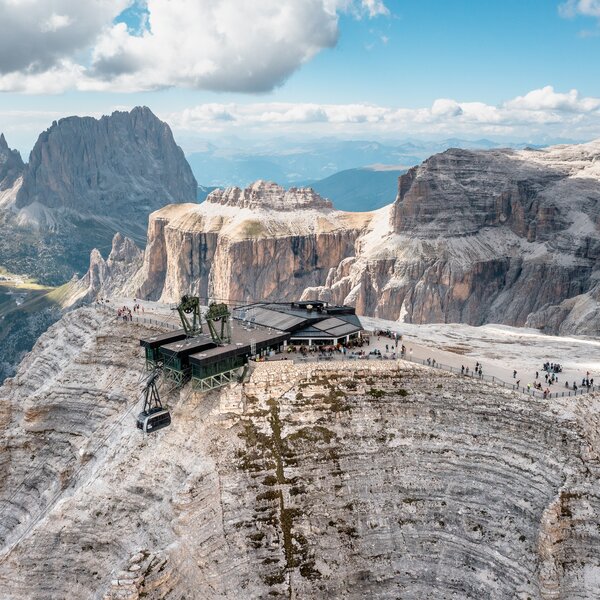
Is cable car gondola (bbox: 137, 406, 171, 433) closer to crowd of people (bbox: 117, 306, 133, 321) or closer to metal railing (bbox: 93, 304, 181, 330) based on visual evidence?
metal railing (bbox: 93, 304, 181, 330)

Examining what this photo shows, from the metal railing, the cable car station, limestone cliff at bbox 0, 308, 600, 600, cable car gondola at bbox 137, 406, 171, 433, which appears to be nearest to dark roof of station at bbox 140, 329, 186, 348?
the cable car station

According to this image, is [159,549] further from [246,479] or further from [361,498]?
[361,498]

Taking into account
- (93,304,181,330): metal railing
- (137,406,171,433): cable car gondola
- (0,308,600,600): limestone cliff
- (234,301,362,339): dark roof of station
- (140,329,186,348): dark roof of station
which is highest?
(140,329,186,348): dark roof of station

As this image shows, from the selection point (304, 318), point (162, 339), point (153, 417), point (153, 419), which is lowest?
point (153, 419)

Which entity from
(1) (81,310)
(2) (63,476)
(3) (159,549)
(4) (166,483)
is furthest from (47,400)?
(3) (159,549)

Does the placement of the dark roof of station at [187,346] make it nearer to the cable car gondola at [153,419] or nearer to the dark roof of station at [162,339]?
the dark roof of station at [162,339]

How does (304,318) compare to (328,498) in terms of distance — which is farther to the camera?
(304,318)

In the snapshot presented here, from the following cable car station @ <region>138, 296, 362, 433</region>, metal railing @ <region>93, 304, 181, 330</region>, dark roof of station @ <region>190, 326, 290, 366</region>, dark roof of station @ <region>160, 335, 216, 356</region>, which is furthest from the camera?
metal railing @ <region>93, 304, 181, 330</region>

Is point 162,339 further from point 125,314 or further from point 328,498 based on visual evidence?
point 328,498

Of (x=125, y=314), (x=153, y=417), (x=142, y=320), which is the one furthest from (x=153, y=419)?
(x=125, y=314)
